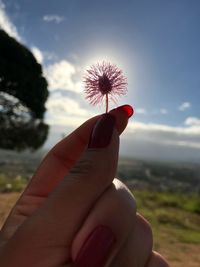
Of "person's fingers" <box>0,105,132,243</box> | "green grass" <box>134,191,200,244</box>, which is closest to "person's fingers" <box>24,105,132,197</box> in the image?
"person's fingers" <box>0,105,132,243</box>

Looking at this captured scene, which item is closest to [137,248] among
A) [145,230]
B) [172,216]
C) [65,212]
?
[145,230]

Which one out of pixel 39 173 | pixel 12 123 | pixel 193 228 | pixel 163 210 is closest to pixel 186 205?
pixel 163 210

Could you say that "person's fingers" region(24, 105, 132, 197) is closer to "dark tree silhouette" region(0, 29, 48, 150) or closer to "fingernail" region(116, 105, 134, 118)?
"fingernail" region(116, 105, 134, 118)

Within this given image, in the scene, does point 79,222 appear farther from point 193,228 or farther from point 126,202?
point 193,228

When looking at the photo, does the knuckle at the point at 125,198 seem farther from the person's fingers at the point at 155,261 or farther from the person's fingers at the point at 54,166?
the person's fingers at the point at 54,166

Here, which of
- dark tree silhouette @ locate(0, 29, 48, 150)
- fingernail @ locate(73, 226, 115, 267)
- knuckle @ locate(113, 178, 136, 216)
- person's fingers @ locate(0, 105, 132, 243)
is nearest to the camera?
Answer: fingernail @ locate(73, 226, 115, 267)

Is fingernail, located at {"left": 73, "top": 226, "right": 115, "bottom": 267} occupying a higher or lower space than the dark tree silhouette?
lower
